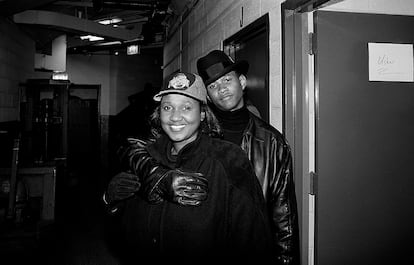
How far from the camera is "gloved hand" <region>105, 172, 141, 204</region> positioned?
125 cm

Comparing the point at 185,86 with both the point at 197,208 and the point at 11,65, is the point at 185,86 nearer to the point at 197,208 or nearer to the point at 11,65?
the point at 197,208

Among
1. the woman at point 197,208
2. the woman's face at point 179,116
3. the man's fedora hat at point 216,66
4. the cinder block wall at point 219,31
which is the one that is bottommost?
the woman at point 197,208

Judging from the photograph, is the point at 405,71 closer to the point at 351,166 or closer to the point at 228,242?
the point at 351,166

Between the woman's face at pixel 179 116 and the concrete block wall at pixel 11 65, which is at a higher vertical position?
the concrete block wall at pixel 11 65

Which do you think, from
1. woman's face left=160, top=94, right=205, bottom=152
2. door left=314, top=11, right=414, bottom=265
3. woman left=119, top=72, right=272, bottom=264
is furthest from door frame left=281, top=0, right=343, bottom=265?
woman's face left=160, top=94, right=205, bottom=152

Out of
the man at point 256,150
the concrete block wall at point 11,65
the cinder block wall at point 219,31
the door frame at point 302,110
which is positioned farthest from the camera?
the concrete block wall at point 11,65

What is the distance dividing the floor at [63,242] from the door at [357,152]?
2.33 m

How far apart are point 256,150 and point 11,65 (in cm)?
470

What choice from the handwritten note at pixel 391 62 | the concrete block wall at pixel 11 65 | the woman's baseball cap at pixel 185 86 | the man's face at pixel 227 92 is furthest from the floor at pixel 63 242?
the handwritten note at pixel 391 62

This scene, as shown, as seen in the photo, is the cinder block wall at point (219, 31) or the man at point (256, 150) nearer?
the man at point (256, 150)

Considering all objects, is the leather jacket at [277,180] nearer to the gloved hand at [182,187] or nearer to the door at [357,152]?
the door at [357,152]

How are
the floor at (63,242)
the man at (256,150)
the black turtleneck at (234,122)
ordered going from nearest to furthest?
the man at (256,150), the black turtleneck at (234,122), the floor at (63,242)

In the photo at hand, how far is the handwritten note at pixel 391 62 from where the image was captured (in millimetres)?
1772

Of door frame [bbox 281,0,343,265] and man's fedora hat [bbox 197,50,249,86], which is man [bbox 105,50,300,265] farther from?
door frame [bbox 281,0,343,265]
